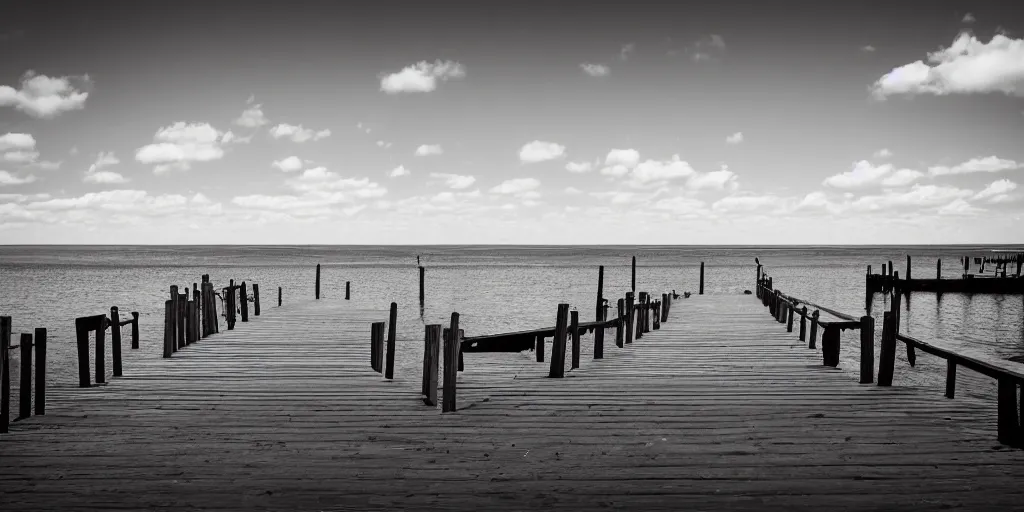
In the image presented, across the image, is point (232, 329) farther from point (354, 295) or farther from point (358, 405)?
point (354, 295)

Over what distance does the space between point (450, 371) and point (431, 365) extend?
26.7 inches

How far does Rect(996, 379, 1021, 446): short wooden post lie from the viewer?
701 cm

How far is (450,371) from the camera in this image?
870 centimetres

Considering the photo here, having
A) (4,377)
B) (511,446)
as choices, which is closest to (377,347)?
(4,377)

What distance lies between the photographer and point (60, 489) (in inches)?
227

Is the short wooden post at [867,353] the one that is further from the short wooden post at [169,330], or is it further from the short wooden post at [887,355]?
the short wooden post at [169,330]

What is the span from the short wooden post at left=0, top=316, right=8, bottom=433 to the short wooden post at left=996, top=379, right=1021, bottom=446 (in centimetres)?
1006

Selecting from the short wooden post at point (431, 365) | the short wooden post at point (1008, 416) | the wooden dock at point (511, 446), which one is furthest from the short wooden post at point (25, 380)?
the short wooden post at point (1008, 416)

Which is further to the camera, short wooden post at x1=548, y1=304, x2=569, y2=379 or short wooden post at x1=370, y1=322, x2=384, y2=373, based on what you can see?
short wooden post at x1=370, y1=322, x2=384, y2=373

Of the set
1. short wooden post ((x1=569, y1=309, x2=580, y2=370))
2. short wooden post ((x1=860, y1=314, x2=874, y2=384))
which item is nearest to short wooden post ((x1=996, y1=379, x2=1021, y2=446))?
short wooden post ((x1=860, y1=314, x2=874, y2=384))

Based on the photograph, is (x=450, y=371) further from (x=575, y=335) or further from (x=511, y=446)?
(x=575, y=335)

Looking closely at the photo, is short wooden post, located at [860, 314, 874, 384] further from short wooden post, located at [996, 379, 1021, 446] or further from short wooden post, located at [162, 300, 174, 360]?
short wooden post, located at [162, 300, 174, 360]

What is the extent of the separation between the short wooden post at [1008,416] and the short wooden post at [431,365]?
601 cm

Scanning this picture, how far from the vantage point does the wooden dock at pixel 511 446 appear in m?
5.68
